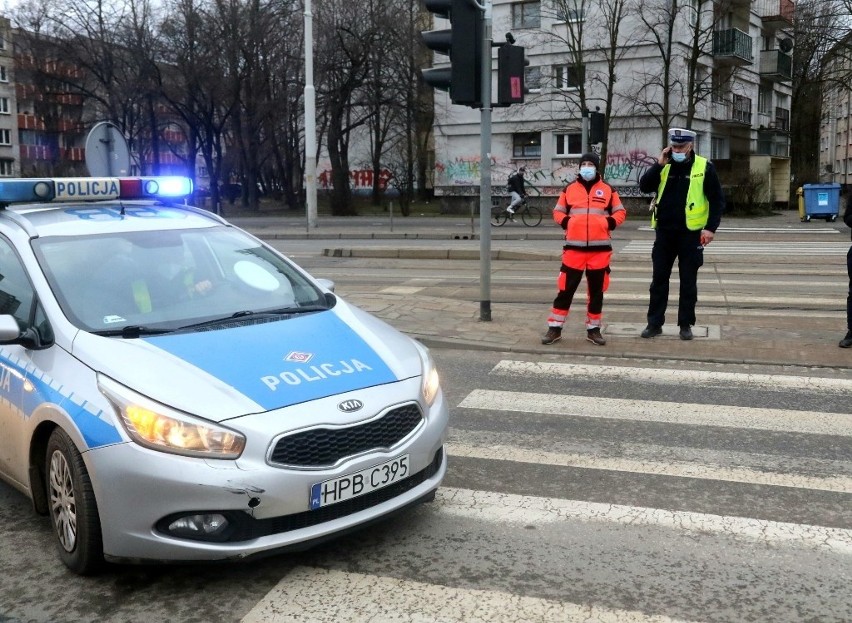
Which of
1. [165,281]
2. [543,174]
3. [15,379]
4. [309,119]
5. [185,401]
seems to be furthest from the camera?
[543,174]

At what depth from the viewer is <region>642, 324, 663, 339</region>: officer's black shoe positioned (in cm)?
902

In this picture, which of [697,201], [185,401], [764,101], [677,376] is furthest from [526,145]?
[185,401]

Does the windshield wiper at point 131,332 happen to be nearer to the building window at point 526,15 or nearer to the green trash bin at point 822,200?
the green trash bin at point 822,200

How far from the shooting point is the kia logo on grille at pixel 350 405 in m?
3.77

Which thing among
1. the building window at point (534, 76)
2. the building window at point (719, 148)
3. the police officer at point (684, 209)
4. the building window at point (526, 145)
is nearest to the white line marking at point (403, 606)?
the police officer at point (684, 209)

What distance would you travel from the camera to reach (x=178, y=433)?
354 centimetres

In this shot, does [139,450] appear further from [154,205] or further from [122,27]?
[122,27]

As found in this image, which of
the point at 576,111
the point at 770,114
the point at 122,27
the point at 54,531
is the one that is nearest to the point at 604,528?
the point at 54,531

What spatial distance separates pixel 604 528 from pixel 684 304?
5082 millimetres

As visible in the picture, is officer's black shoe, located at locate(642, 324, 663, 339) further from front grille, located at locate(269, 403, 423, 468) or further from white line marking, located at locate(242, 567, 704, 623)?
white line marking, located at locate(242, 567, 704, 623)

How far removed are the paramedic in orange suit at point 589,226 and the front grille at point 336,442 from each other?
16.0ft

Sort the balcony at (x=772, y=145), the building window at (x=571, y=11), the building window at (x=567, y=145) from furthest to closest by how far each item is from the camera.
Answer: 1. the balcony at (x=772, y=145)
2. the building window at (x=567, y=145)
3. the building window at (x=571, y=11)

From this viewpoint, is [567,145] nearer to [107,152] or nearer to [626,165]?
[626,165]

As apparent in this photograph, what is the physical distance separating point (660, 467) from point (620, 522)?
93cm
